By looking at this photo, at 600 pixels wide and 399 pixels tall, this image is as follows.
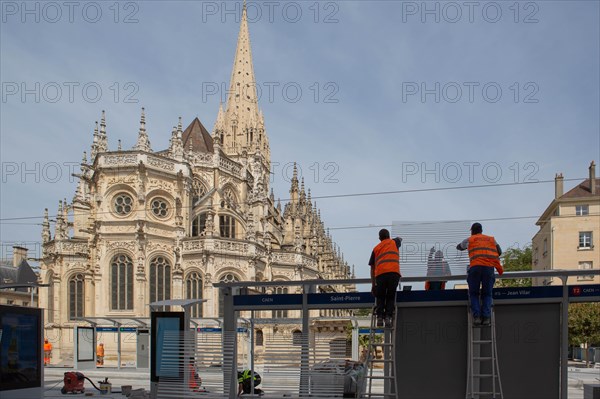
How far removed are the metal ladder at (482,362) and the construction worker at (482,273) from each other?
23 centimetres

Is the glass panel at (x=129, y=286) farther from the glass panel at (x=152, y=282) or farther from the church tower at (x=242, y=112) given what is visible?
the church tower at (x=242, y=112)

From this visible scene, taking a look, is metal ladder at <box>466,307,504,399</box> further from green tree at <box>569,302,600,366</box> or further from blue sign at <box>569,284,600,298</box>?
green tree at <box>569,302,600,366</box>

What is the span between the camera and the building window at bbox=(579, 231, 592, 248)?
48000 mm

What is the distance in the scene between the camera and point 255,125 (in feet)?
272

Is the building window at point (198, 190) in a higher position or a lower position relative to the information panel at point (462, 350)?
higher

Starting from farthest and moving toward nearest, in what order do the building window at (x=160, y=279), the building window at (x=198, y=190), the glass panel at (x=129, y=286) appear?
1. the building window at (x=198, y=190)
2. the building window at (x=160, y=279)
3. the glass panel at (x=129, y=286)

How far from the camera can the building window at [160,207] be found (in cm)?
4703

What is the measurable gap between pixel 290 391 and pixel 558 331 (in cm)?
466

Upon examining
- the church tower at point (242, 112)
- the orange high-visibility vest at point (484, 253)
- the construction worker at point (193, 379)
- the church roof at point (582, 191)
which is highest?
the church tower at point (242, 112)

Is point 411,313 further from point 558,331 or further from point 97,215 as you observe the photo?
point 97,215

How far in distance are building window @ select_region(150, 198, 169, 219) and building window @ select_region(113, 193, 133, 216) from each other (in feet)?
5.35

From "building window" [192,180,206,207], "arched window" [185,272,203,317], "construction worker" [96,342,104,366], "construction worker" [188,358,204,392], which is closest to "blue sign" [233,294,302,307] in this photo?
"construction worker" [188,358,204,392]

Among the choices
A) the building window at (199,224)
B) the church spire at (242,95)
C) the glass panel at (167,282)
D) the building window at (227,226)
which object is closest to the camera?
the glass panel at (167,282)

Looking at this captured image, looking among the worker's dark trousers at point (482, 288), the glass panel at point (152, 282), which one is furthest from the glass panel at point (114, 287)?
the worker's dark trousers at point (482, 288)
